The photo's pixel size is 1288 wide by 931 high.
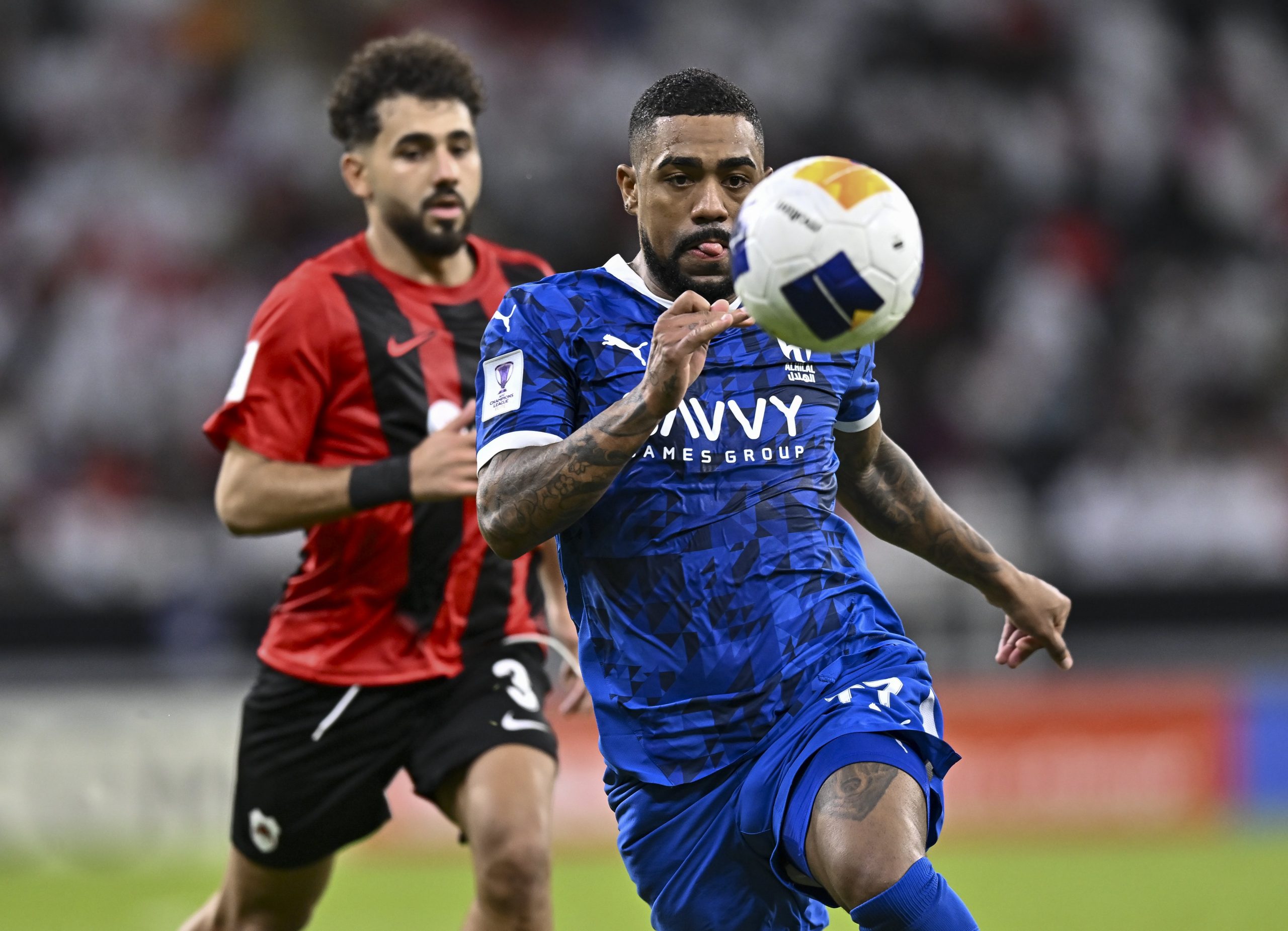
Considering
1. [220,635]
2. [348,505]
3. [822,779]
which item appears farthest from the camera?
[220,635]

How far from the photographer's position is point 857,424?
170 inches

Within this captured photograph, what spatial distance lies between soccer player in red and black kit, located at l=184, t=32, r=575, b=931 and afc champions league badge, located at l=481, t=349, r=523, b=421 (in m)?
1.16

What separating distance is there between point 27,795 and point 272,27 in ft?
27.8

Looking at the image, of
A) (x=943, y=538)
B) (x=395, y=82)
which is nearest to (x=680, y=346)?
(x=943, y=538)

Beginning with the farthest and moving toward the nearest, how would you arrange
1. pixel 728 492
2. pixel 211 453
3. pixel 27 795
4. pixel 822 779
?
pixel 211 453, pixel 27 795, pixel 728 492, pixel 822 779

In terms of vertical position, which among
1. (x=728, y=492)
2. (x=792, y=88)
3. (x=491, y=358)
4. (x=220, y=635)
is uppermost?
(x=792, y=88)

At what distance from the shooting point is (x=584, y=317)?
397 cm

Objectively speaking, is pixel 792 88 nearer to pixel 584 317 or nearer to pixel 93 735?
pixel 93 735

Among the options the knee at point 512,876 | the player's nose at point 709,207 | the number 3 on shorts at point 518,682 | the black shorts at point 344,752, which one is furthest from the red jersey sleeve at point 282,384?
the player's nose at point 709,207

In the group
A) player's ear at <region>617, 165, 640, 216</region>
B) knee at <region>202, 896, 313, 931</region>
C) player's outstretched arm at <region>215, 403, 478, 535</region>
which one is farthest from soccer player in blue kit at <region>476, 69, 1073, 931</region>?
knee at <region>202, 896, 313, 931</region>

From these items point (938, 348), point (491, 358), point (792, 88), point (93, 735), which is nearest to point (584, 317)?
point (491, 358)

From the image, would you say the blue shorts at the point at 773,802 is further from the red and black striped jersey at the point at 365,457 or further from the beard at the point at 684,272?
the red and black striped jersey at the point at 365,457

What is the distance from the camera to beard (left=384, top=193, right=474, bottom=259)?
219 inches

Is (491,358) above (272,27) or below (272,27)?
below
